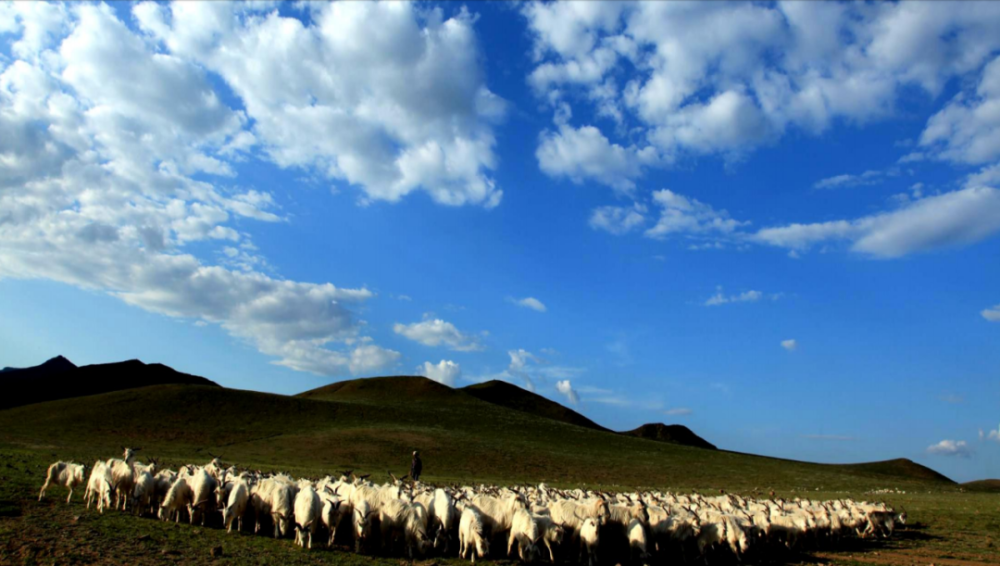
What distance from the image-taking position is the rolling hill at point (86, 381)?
85.7 m

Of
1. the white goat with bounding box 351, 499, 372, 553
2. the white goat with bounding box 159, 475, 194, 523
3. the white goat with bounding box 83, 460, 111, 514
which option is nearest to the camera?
the white goat with bounding box 351, 499, 372, 553

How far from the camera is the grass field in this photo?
41.5ft

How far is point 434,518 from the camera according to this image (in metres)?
14.1

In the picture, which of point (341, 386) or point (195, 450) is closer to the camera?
point (195, 450)

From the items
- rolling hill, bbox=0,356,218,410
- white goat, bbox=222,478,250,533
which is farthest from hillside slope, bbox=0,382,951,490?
rolling hill, bbox=0,356,218,410

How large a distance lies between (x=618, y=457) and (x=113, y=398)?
52364 millimetres

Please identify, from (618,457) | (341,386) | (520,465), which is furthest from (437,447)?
(341,386)

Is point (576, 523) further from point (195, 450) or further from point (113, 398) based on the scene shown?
point (113, 398)

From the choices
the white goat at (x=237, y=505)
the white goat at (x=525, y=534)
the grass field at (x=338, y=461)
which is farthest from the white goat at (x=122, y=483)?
the white goat at (x=525, y=534)

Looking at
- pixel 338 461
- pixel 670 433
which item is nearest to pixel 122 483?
pixel 338 461

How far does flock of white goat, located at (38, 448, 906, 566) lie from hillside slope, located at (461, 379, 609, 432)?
98507mm

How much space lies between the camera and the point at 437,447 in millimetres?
53594

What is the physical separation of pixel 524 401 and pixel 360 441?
7028 centimetres

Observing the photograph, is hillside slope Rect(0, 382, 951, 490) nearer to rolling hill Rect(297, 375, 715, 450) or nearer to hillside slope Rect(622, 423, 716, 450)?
rolling hill Rect(297, 375, 715, 450)
